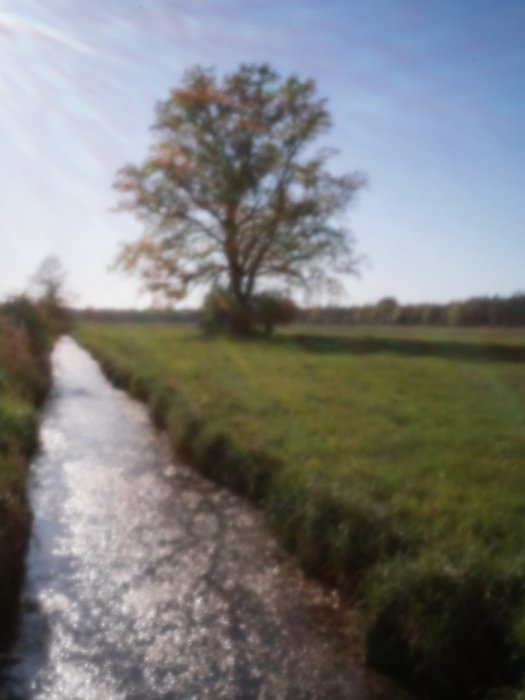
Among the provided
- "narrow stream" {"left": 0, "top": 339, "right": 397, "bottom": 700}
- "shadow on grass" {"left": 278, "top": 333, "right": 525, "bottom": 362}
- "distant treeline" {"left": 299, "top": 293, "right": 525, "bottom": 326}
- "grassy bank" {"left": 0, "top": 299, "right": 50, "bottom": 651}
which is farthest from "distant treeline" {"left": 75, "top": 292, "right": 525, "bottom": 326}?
"narrow stream" {"left": 0, "top": 339, "right": 397, "bottom": 700}

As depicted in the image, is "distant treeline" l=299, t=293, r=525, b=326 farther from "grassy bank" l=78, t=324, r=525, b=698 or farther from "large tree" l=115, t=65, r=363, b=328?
"grassy bank" l=78, t=324, r=525, b=698

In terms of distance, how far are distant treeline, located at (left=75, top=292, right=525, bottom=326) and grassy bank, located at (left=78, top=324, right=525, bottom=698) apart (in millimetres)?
25138

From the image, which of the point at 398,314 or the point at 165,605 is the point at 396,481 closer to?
the point at 165,605

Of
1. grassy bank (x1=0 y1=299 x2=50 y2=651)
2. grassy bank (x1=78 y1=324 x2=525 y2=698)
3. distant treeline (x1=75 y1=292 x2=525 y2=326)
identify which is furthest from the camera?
distant treeline (x1=75 y1=292 x2=525 y2=326)

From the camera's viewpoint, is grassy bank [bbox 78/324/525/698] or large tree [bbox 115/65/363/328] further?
large tree [bbox 115/65/363/328]

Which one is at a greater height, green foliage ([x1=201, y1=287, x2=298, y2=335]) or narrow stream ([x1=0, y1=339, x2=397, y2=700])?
green foliage ([x1=201, y1=287, x2=298, y2=335])

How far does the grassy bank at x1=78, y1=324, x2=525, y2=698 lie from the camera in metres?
7.15

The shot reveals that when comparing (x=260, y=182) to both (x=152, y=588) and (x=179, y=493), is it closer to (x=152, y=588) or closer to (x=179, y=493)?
(x=179, y=493)

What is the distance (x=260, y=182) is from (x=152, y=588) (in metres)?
36.1

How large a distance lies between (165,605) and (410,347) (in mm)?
30971

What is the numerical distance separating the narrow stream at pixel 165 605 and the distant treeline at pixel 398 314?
34464 mm

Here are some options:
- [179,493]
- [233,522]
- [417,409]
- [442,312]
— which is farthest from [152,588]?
[442,312]

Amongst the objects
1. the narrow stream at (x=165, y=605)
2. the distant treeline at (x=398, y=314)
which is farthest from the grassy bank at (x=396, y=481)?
the distant treeline at (x=398, y=314)

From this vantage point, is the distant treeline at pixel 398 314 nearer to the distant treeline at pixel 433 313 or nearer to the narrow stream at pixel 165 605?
the distant treeline at pixel 433 313
